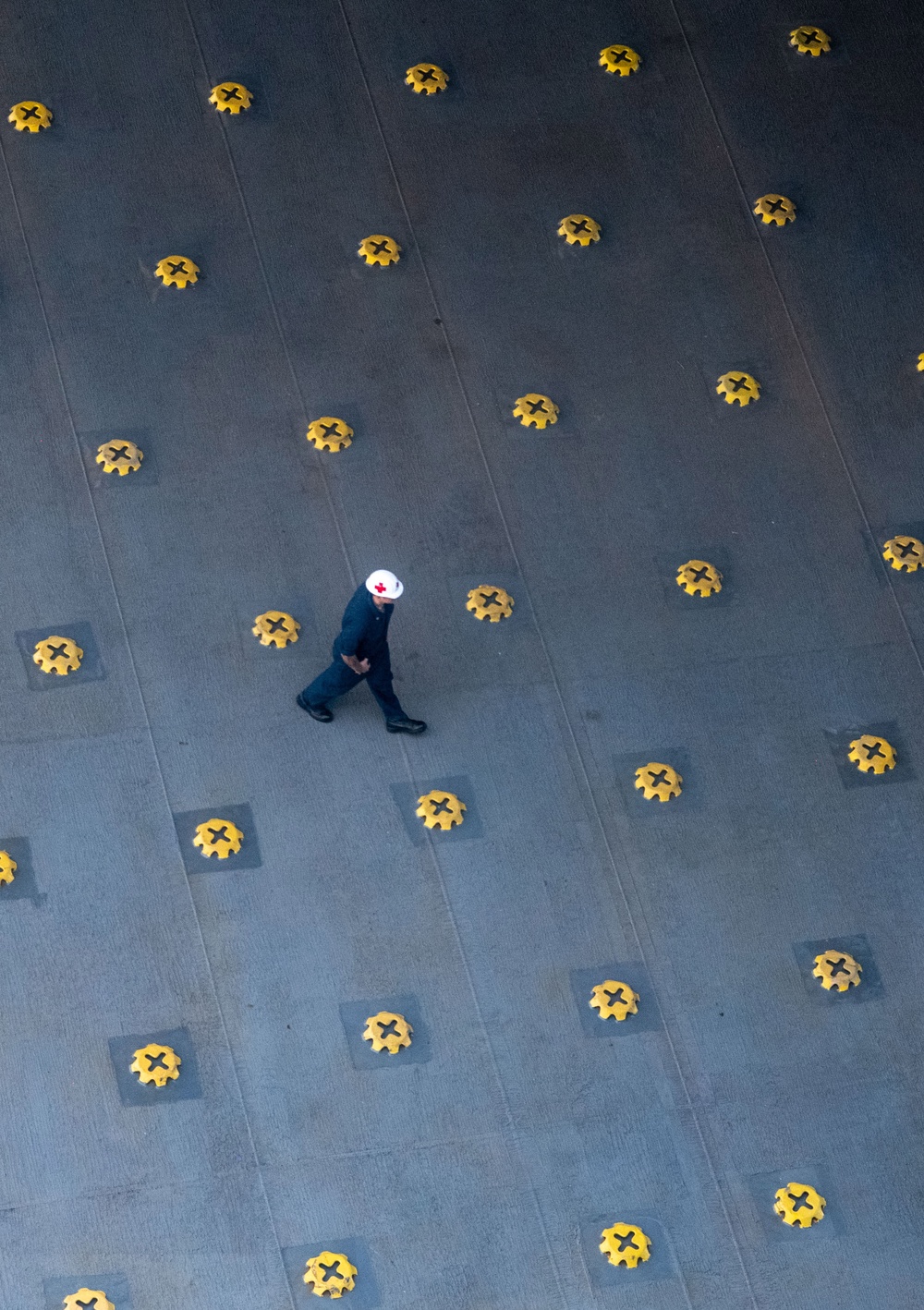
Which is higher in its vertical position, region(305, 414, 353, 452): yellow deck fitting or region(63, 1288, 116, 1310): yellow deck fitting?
region(305, 414, 353, 452): yellow deck fitting

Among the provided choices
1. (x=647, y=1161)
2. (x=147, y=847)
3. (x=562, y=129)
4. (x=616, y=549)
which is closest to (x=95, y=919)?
(x=147, y=847)

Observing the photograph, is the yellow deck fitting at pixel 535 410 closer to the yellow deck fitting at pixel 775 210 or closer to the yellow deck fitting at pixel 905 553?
the yellow deck fitting at pixel 905 553

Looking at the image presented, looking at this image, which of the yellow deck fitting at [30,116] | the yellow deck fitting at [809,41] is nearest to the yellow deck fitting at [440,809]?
the yellow deck fitting at [30,116]

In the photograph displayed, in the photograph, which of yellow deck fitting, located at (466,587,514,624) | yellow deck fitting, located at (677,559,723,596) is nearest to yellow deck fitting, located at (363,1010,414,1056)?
yellow deck fitting, located at (466,587,514,624)

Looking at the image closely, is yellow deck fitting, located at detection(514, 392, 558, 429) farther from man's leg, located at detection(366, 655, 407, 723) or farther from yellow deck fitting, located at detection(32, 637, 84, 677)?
yellow deck fitting, located at detection(32, 637, 84, 677)

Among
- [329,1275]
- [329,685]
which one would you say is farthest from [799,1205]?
[329,685]

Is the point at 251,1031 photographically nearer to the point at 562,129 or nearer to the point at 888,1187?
the point at 888,1187
